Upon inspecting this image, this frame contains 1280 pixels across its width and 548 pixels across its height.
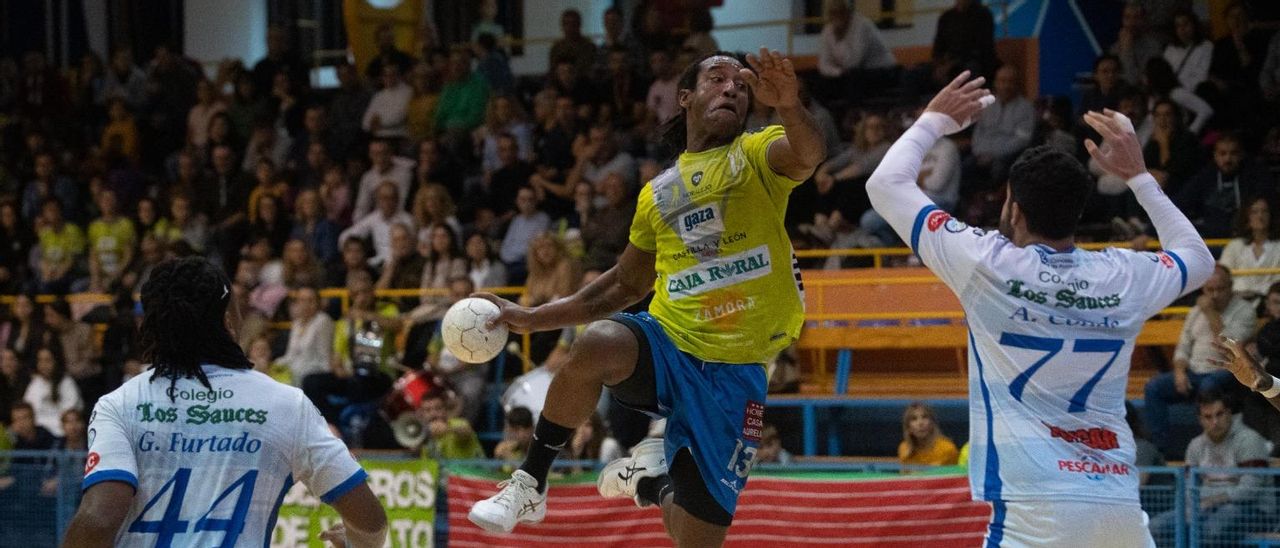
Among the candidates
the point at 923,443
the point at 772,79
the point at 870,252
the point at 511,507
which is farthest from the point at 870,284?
the point at 772,79

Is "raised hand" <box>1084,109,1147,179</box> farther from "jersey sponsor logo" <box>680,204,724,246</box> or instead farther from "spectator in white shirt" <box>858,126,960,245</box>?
"spectator in white shirt" <box>858,126,960,245</box>

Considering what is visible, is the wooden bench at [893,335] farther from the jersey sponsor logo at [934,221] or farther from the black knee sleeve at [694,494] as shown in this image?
the jersey sponsor logo at [934,221]

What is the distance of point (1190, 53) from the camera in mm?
13891

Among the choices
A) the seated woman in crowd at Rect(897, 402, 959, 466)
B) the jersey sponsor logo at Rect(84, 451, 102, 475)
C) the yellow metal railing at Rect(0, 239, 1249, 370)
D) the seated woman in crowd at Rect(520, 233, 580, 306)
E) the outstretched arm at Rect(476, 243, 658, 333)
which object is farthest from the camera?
the seated woman in crowd at Rect(520, 233, 580, 306)

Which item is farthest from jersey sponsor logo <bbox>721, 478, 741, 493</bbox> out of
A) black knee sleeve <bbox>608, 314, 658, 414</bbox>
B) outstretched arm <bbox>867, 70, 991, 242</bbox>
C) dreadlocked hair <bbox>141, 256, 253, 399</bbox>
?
dreadlocked hair <bbox>141, 256, 253, 399</bbox>

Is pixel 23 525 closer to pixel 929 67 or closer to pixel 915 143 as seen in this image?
pixel 929 67

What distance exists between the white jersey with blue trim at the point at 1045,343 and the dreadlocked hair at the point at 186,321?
6.51 feet

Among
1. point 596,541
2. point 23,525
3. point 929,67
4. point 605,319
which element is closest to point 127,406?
point 605,319

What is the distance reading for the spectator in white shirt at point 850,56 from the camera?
52.2 feet

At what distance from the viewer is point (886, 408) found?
1343cm

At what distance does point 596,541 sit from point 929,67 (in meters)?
6.74

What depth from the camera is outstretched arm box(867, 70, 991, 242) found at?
4.87m

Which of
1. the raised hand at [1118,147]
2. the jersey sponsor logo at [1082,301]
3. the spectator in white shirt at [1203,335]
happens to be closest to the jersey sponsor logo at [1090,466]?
the jersey sponsor logo at [1082,301]

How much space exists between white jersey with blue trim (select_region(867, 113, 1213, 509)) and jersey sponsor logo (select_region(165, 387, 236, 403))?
6.58 ft
